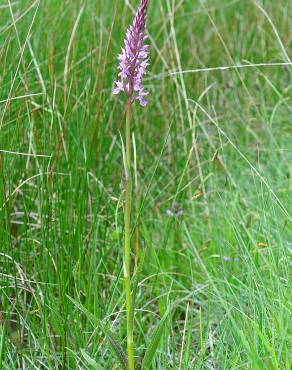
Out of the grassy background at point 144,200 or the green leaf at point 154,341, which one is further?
the grassy background at point 144,200

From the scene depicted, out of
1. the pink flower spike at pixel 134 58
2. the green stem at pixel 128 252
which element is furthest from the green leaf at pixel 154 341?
the pink flower spike at pixel 134 58

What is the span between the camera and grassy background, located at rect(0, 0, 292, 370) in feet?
5.74

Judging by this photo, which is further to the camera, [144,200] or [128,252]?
[144,200]

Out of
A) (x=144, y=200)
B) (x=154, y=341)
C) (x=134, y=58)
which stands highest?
(x=134, y=58)

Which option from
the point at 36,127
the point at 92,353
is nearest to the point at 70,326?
the point at 92,353

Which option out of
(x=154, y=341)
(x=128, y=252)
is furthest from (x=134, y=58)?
(x=154, y=341)

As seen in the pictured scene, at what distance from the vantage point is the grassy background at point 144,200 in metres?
1.75

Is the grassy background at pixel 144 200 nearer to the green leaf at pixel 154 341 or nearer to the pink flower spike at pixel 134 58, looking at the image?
the green leaf at pixel 154 341

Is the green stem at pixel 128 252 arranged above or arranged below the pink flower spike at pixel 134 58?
below

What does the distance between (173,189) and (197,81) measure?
0.72 metres

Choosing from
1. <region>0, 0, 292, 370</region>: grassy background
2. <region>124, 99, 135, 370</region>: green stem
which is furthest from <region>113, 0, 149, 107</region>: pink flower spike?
<region>0, 0, 292, 370</region>: grassy background

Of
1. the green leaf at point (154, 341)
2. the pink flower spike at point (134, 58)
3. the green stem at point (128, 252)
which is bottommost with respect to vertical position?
the green leaf at point (154, 341)

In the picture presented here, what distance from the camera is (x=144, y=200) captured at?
1.74 m

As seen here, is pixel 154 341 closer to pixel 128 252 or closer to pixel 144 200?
pixel 128 252
